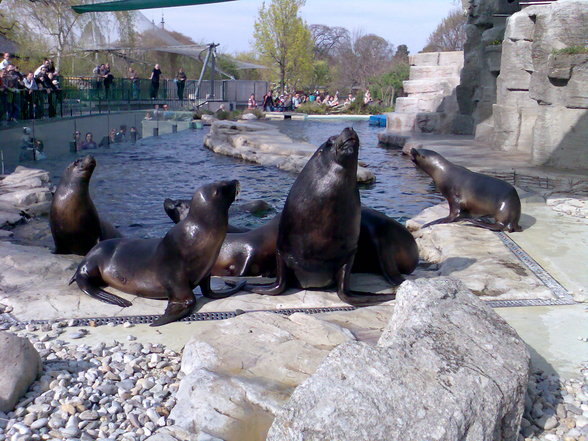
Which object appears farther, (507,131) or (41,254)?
(507,131)

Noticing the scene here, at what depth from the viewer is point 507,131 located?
509 inches

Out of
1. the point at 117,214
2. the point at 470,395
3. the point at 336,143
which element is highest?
the point at 336,143

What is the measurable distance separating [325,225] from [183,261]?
Result: 3.32ft

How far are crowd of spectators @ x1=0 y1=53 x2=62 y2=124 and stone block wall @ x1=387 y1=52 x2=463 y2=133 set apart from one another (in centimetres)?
952

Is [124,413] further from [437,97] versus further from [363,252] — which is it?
[437,97]

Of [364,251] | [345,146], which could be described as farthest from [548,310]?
[345,146]

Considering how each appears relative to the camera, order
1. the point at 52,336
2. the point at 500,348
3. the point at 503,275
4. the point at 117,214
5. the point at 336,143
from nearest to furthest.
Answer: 1. the point at 500,348
2. the point at 52,336
3. the point at 336,143
4. the point at 503,275
5. the point at 117,214

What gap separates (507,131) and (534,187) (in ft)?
13.3

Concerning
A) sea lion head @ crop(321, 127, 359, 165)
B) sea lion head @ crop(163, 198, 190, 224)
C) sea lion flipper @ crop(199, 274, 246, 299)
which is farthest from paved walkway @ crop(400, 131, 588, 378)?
sea lion head @ crop(163, 198, 190, 224)

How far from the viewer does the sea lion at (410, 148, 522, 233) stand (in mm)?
6672

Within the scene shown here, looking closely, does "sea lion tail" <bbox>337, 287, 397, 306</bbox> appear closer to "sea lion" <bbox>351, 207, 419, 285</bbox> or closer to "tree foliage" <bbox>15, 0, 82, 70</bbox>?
"sea lion" <bbox>351, 207, 419, 285</bbox>

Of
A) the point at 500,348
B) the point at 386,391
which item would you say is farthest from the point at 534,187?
the point at 386,391

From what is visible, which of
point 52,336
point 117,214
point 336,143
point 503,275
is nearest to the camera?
point 52,336

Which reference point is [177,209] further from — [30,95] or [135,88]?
[135,88]
